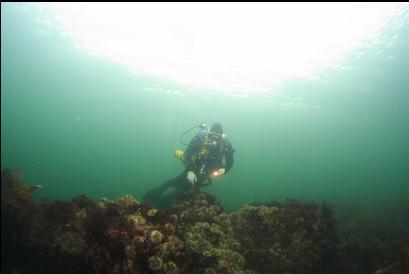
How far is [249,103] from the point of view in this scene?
47562 millimetres

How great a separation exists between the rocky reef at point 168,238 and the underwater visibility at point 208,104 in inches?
0.9

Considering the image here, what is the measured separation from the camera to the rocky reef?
4523mm

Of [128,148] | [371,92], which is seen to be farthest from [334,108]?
[128,148]

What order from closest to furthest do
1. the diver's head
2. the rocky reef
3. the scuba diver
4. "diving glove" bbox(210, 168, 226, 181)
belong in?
the rocky reef, "diving glove" bbox(210, 168, 226, 181), the scuba diver, the diver's head

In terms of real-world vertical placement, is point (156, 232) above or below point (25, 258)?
above

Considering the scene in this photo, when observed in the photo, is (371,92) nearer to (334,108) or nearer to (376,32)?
(334,108)

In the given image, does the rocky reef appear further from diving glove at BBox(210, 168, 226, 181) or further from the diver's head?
the diver's head

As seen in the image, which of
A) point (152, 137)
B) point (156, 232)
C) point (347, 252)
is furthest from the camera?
point (152, 137)

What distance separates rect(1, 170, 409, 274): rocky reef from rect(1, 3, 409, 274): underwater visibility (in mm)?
24

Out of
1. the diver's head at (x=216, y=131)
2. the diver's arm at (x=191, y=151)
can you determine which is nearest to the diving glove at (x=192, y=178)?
the diver's arm at (x=191, y=151)

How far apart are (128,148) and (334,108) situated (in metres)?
166

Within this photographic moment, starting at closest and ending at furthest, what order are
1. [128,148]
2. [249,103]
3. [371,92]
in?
[371,92], [249,103], [128,148]

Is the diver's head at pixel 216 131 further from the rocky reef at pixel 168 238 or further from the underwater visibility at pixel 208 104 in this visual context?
the rocky reef at pixel 168 238

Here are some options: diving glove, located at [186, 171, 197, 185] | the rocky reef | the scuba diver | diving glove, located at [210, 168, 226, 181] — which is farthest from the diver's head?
the rocky reef
